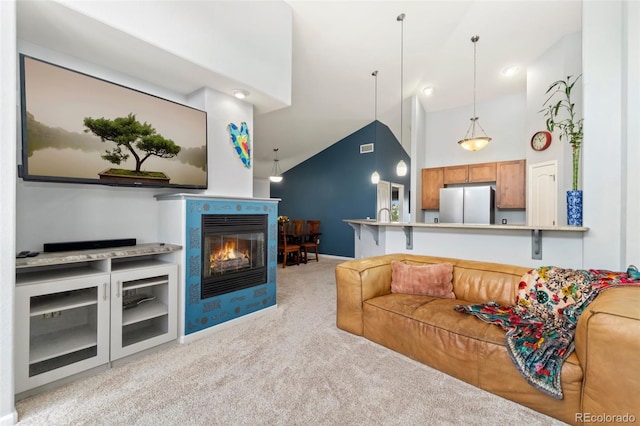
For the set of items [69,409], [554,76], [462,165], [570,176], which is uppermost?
[554,76]

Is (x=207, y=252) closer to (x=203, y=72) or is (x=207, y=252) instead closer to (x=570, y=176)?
(x=203, y=72)

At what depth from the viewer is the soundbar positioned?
2.00 meters

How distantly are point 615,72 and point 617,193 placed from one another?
1002 mm

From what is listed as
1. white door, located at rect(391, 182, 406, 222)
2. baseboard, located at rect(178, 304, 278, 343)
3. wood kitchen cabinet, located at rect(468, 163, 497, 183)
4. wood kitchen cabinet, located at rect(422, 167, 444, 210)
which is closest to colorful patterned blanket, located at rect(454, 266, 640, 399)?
baseboard, located at rect(178, 304, 278, 343)

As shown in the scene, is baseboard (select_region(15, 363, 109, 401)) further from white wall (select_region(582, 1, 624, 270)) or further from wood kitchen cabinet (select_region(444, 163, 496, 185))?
wood kitchen cabinet (select_region(444, 163, 496, 185))

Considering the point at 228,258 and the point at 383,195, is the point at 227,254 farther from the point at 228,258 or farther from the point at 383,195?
the point at 383,195

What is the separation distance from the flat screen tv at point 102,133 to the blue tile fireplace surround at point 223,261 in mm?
349

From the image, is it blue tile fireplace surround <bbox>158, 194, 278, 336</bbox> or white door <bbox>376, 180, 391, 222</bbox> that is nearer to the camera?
blue tile fireplace surround <bbox>158, 194, 278, 336</bbox>

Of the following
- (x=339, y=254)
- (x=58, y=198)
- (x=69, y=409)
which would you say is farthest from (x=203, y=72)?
(x=339, y=254)

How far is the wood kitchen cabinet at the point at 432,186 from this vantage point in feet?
18.1

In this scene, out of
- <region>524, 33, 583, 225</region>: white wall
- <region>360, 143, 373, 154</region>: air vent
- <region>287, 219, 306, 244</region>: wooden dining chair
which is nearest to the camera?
<region>524, 33, 583, 225</region>: white wall

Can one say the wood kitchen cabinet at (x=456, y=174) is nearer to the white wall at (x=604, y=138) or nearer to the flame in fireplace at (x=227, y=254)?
the white wall at (x=604, y=138)

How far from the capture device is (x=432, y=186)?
561 cm

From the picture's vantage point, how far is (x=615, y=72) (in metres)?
2.22
